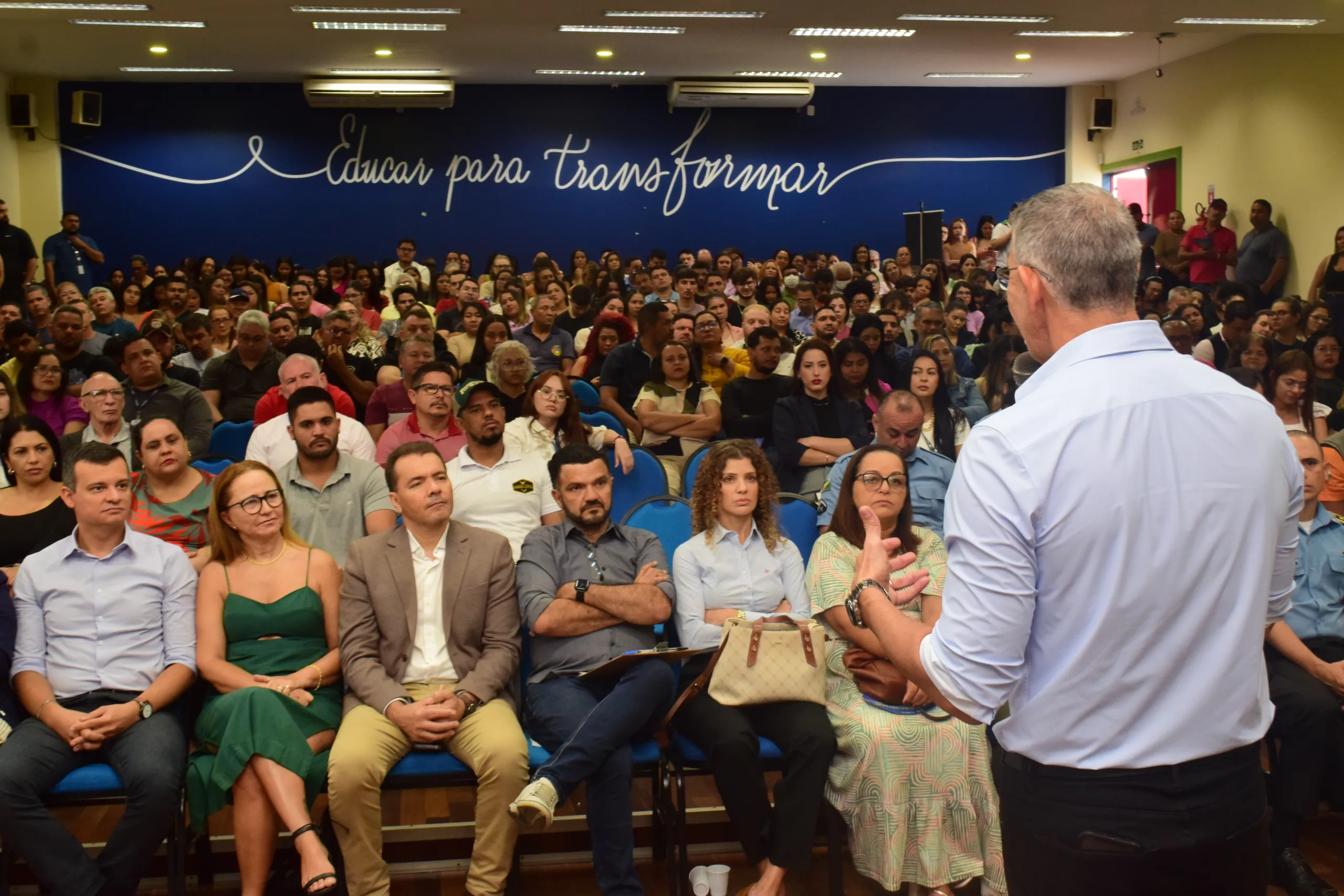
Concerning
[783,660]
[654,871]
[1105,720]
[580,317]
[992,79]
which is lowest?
[654,871]

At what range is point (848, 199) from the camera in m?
15.8

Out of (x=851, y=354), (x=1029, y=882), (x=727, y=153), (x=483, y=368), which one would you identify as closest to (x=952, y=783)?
(x=1029, y=882)

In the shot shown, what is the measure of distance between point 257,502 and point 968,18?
927 centimetres

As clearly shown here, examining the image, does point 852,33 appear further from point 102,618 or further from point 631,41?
point 102,618

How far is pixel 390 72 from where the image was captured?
1366 centimetres

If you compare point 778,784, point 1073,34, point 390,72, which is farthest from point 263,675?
point 390,72

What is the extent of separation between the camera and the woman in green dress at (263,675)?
2.99 meters

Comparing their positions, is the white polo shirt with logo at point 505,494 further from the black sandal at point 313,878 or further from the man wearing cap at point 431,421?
the black sandal at point 313,878

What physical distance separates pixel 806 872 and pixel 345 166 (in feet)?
43.7

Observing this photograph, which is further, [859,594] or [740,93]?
[740,93]

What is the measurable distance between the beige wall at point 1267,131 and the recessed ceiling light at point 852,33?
3.70 m

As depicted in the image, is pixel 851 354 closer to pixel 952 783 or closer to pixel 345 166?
pixel 952 783

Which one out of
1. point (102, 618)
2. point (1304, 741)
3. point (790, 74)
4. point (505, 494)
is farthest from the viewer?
point (790, 74)

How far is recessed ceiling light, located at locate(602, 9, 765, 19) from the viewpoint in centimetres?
1016
